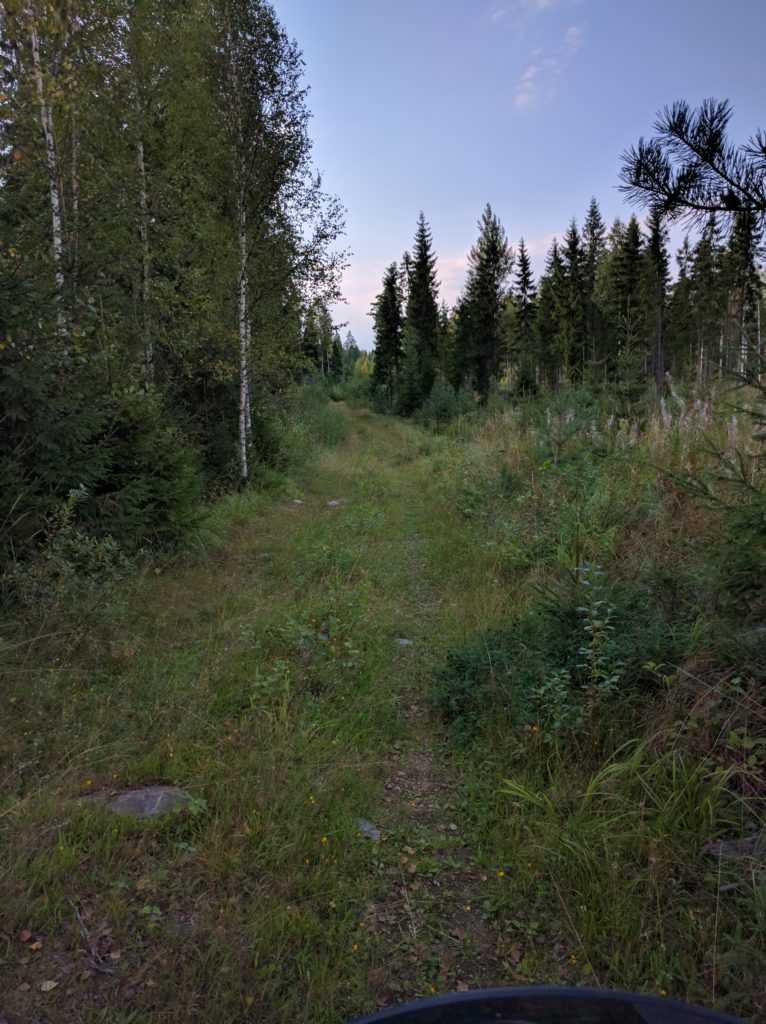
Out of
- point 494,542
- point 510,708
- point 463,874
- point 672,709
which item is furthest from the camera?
point 494,542

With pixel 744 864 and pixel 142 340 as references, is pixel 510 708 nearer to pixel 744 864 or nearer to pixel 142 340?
pixel 744 864

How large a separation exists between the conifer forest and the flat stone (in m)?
0.03

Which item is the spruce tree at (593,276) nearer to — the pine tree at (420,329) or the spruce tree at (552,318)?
the spruce tree at (552,318)

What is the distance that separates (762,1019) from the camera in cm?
171

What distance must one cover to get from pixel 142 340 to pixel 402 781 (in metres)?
8.62

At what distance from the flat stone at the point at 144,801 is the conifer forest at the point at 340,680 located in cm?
3

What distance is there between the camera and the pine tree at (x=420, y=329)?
3578 cm

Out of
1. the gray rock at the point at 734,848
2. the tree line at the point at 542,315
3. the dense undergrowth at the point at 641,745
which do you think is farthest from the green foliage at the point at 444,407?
the gray rock at the point at 734,848

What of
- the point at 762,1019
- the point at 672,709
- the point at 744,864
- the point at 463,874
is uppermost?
the point at 672,709

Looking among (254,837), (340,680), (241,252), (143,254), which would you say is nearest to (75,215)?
(143,254)

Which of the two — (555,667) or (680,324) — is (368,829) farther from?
(680,324)

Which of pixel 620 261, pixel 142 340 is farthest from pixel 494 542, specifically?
pixel 620 261

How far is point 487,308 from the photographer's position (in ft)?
116

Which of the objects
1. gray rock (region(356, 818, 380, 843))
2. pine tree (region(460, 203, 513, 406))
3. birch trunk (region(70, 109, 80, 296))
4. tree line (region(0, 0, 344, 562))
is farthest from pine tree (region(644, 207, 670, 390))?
gray rock (region(356, 818, 380, 843))
